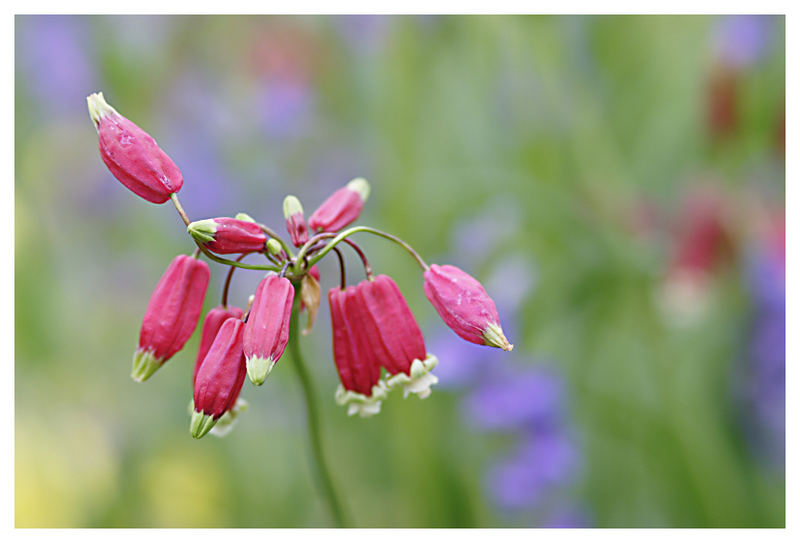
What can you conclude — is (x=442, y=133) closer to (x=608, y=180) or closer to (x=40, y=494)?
(x=608, y=180)

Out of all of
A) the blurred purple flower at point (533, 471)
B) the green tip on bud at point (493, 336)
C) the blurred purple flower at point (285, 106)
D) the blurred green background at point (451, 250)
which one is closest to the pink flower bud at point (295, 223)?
the green tip on bud at point (493, 336)

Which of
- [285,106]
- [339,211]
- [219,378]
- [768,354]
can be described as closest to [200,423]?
[219,378]

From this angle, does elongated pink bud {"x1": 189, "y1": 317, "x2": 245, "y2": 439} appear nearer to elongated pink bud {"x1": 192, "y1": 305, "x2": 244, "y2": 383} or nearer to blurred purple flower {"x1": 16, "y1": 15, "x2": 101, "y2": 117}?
elongated pink bud {"x1": 192, "y1": 305, "x2": 244, "y2": 383}

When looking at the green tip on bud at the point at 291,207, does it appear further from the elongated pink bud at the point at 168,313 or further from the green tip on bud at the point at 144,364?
the green tip on bud at the point at 144,364

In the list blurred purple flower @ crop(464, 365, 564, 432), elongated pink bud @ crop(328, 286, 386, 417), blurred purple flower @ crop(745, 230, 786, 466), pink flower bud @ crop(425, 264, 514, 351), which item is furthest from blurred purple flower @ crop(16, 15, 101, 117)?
blurred purple flower @ crop(745, 230, 786, 466)

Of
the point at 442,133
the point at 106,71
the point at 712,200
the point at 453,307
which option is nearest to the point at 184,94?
the point at 106,71
